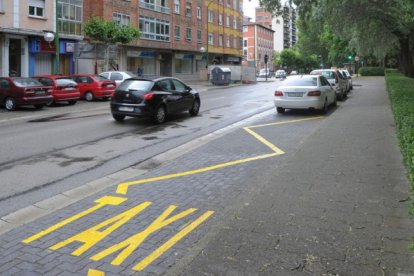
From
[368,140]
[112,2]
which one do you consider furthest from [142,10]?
[368,140]

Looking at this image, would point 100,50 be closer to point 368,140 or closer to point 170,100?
point 170,100

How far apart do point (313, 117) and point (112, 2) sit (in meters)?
28.8

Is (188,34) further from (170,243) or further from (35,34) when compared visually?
(170,243)

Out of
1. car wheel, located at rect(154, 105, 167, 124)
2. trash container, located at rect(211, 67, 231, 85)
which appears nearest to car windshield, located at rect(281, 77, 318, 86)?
car wheel, located at rect(154, 105, 167, 124)

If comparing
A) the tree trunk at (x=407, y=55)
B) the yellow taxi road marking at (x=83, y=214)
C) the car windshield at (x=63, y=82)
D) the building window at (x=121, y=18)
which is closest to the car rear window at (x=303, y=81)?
the car windshield at (x=63, y=82)

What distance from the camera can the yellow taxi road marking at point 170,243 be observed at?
158 inches

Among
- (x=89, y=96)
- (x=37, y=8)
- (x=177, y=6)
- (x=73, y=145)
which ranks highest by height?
(x=177, y=6)

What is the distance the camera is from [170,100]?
1484 centimetres

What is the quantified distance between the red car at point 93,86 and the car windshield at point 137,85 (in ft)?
33.6

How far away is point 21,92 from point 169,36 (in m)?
30.2

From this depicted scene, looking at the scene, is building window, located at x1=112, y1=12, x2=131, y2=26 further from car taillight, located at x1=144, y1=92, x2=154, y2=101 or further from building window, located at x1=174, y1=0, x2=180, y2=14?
car taillight, located at x1=144, y1=92, x2=154, y2=101

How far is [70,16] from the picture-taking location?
34.3 meters

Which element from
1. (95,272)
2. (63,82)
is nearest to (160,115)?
(63,82)

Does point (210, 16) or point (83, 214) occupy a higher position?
point (210, 16)
